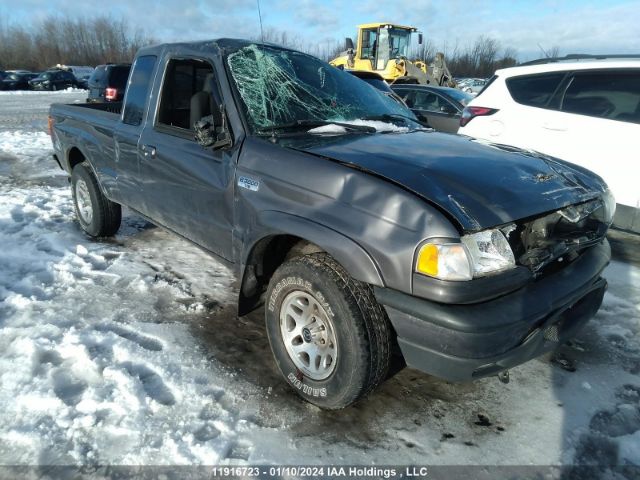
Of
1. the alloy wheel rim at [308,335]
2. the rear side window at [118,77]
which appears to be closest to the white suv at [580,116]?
the alloy wheel rim at [308,335]

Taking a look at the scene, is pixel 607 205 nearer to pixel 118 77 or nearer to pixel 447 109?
pixel 447 109

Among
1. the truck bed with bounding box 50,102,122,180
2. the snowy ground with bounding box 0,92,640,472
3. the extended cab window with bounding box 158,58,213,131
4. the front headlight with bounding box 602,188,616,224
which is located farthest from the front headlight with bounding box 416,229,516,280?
the truck bed with bounding box 50,102,122,180

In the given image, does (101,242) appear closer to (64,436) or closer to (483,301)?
(64,436)

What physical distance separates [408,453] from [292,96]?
7.52 ft

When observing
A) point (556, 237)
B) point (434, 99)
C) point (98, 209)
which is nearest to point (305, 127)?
point (556, 237)

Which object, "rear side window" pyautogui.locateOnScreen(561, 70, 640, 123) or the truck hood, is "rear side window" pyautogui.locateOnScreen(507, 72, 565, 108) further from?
the truck hood

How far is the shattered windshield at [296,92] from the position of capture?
3072 mm

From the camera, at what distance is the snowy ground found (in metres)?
2.35

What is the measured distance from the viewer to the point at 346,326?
7.55ft

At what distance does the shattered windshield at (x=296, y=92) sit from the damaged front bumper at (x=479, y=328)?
4.86 feet

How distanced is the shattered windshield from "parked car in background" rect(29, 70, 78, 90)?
36.5 meters

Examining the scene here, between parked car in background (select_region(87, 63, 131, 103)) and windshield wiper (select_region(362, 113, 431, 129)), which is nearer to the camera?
windshield wiper (select_region(362, 113, 431, 129))

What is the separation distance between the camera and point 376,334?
229 cm

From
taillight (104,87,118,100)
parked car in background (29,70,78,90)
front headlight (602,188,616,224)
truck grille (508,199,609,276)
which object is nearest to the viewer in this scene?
truck grille (508,199,609,276)
